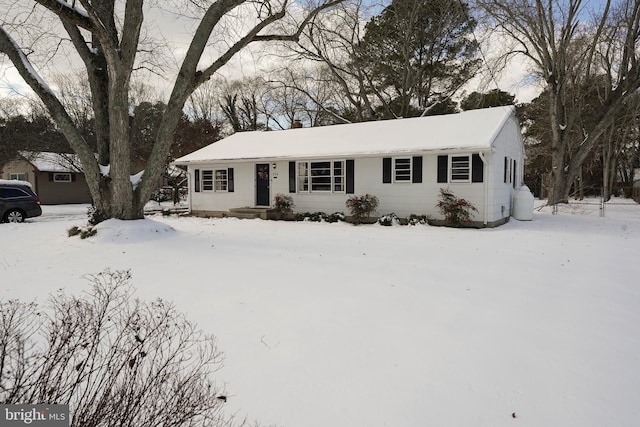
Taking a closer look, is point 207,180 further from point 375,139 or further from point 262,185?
point 375,139

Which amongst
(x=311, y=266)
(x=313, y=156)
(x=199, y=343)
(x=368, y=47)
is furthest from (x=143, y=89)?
(x=199, y=343)

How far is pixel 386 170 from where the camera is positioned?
12727 mm

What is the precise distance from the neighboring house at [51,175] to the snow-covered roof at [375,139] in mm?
14124

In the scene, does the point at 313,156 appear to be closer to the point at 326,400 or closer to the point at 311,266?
the point at 311,266

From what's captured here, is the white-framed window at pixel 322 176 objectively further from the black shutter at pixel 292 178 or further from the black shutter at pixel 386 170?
the black shutter at pixel 386 170

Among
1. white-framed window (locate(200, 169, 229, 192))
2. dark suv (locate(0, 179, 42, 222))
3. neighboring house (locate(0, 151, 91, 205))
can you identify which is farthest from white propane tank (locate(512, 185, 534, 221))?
neighboring house (locate(0, 151, 91, 205))

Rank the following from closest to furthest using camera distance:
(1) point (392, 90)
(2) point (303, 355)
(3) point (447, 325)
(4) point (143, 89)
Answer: (2) point (303, 355)
(3) point (447, 325)
(1) point (392, 90)
(4) point (143, 89)

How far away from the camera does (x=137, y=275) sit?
17.9ft

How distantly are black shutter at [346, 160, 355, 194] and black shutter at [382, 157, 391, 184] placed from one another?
1.15 metres

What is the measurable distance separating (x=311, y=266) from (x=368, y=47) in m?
20.8

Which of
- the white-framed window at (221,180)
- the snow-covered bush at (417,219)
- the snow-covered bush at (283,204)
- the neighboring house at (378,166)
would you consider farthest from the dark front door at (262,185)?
the snow-covered bush at (417,219)

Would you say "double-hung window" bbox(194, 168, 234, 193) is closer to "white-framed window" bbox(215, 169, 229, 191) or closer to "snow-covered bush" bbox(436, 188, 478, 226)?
"white-framed window" bbox(215, 169, 229, 191)

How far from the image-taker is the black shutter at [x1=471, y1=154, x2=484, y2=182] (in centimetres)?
1118

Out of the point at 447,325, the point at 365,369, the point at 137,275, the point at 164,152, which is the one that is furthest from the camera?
the point at 164,152
